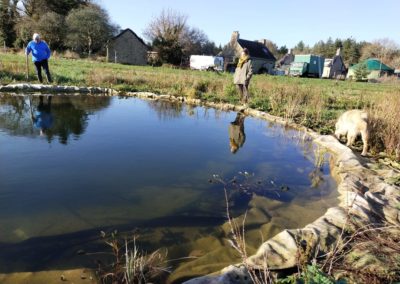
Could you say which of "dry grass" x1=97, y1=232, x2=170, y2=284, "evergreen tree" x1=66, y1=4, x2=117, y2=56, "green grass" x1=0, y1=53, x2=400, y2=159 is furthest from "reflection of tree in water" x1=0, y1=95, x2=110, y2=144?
"evergreen tree" x1=66, y1=4, x2=117, y2=56

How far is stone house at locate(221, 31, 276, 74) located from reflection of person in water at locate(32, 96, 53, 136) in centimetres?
3497

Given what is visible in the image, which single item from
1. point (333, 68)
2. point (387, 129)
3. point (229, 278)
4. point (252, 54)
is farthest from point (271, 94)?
point (333, 68)

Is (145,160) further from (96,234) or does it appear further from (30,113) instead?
(30,113)

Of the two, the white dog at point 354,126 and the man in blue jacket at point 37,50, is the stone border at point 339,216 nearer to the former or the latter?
the white dog at point 354,126

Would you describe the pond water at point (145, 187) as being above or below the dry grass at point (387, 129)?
below

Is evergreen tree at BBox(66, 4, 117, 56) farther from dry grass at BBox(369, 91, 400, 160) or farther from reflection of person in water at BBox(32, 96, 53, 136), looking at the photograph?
dry grass at BBox(369, 91, 400, 160)

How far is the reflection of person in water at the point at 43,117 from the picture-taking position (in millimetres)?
6084

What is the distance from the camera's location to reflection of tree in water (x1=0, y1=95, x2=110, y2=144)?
5.77 metres

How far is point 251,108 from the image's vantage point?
959cm

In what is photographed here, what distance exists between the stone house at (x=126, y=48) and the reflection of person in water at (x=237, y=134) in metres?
28.8

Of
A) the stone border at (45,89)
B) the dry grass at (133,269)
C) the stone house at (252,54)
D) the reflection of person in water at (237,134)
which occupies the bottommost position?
the dry grass at (133,269)

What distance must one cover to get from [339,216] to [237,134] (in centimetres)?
396

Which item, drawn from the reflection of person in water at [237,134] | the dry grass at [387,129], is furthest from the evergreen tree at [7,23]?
the dry grass at [387,129]

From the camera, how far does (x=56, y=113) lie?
7.34 meters
